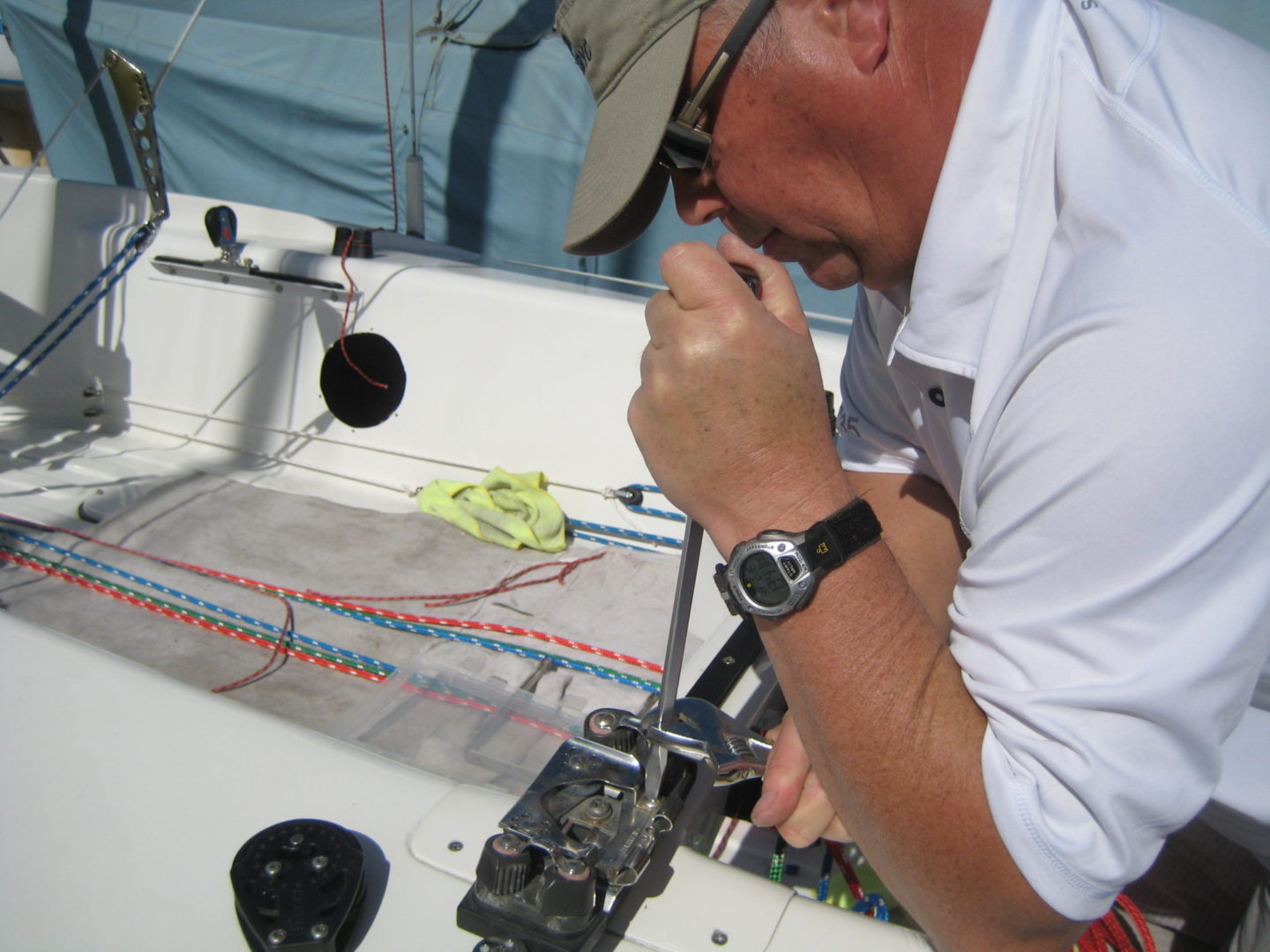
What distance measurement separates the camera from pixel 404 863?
2.52 feet

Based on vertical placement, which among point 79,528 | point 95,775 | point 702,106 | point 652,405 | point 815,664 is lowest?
point 79,528

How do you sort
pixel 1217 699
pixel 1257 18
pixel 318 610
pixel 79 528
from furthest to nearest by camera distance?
pixel 1257 18 → pixel 79 528 → pixel 318 610 → pixel 1217 699

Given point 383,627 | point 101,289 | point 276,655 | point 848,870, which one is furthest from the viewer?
point 101,289

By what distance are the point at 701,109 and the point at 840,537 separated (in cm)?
43

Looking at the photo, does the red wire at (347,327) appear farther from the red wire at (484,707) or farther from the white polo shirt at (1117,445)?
the white polo shirt at (1117,445)

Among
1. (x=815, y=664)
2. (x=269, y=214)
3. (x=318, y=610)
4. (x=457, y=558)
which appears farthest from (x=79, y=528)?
(x=815, y=664)

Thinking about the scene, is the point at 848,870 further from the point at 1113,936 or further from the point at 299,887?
the point at 299,887

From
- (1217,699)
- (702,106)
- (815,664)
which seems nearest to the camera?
(1217,699)

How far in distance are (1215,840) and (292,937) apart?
913mm

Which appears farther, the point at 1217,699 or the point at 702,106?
the point at 702,106

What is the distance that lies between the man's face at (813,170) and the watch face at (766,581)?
38 cm

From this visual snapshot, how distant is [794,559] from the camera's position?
744 mm

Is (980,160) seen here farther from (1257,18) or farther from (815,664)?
(1257,18)

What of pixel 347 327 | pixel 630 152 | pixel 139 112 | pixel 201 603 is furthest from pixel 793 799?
pixel 139 112
